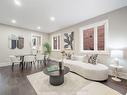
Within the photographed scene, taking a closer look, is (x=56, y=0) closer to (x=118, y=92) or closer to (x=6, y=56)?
(x=118, y=92)

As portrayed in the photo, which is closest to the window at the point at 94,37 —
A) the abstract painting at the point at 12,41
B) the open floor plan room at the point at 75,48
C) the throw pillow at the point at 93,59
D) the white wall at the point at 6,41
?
the open floor plan room at the point at 75,48

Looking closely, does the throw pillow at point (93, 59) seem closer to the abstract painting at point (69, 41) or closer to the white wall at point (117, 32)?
the white wall at point (117, 32)

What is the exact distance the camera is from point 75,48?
5250mm

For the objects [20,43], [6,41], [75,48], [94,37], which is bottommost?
[75,48]

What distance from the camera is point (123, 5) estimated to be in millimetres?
2994

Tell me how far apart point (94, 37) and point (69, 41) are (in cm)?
191

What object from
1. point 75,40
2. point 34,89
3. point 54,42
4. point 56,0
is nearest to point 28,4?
point 56,0

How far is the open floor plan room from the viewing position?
2.45 meters

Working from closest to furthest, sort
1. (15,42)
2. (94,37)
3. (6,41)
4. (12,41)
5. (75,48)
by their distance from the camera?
(94,37) → (75,48) → (6,41) → (12,41) → (15,42)

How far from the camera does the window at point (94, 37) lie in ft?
12.5

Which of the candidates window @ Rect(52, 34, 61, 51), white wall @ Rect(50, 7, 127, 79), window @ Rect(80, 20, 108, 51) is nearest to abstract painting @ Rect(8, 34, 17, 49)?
window @ Rect(52, 34, 61, 51)

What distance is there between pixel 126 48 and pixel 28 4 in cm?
413

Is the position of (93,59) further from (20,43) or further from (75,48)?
(20,43)

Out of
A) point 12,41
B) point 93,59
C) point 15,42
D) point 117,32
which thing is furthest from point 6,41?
point 117,32
